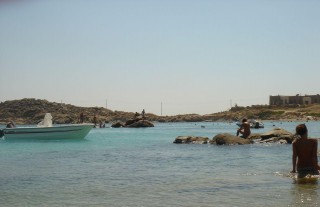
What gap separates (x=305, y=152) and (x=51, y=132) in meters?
39.6

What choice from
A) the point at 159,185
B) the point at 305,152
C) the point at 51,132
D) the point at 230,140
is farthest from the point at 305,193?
the point at 51,132

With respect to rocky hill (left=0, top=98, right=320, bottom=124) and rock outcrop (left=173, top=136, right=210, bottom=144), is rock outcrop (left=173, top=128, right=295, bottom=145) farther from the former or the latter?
rocky hill (left=0, top=98, right=320, bottom=124)

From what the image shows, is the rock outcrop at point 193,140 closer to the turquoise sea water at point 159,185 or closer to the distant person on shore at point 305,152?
the turquoise sea water at point 159,185

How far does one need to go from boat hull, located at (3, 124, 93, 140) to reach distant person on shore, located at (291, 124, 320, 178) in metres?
38.3

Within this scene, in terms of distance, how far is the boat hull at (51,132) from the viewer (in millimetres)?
49497

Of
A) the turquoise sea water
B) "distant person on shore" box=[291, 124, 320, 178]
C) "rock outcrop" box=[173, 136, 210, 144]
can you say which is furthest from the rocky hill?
"distant person on shore" box=[291, 124, 320, 178]

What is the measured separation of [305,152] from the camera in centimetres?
1379

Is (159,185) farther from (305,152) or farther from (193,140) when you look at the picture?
(193,140)

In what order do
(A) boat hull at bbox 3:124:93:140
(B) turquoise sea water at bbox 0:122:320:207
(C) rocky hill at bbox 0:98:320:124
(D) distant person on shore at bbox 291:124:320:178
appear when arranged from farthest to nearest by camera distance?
(C) rocky hill at bbox 0:98:320:124, (A) boat hull at bbox 3:124:93:140, (D) distant person on shore at bbox 291:124:320:178, (B) turquoise sea water at bbox 0:122:320:207

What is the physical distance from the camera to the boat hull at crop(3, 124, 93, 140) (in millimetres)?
49497

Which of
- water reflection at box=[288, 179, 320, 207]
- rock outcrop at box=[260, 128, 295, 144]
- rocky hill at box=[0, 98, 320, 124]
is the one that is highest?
rocky hill at box=[0, 98, 320, 124]

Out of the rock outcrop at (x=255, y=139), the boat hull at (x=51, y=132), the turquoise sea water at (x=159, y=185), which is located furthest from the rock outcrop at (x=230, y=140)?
the boat hull at (x=51, y=132)

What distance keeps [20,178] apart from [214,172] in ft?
25.5

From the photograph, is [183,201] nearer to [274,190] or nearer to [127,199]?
[127,199]
